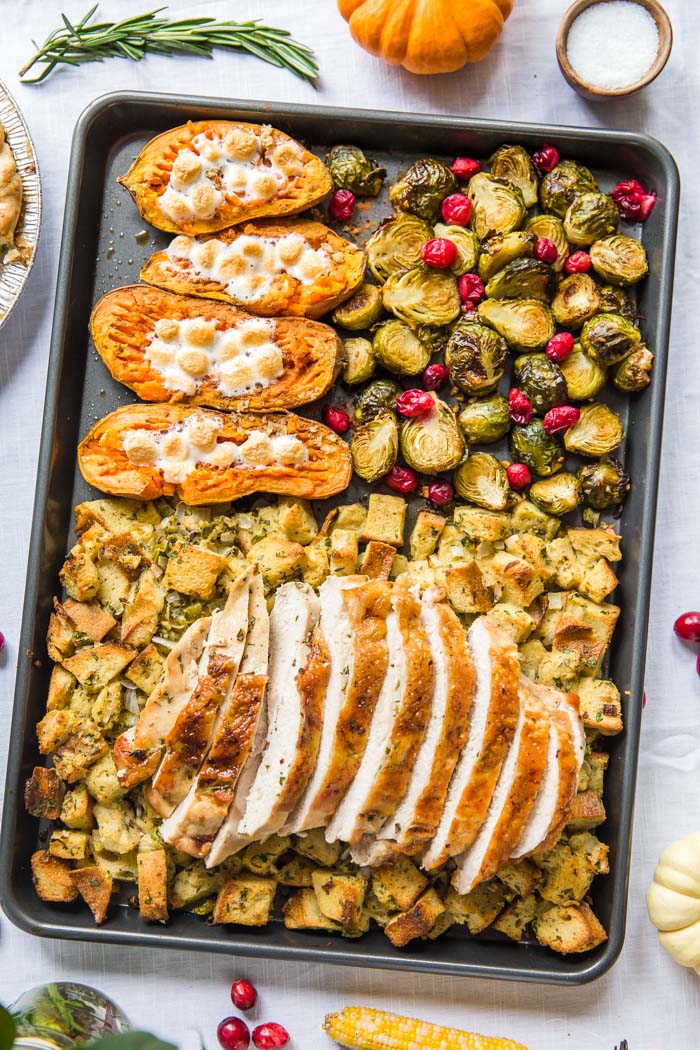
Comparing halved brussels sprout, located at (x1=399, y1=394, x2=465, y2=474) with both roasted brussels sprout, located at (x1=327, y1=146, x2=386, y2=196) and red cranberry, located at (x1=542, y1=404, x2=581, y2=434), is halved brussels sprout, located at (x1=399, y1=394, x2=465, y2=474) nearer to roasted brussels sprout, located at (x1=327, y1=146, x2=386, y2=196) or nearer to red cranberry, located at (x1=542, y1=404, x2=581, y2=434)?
red cranberry, located at (x1=542, y1=404, x2=581, y2=434)

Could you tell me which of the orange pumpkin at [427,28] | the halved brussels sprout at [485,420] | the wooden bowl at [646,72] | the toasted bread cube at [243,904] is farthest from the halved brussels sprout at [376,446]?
the toasted bread cube at [243,904]

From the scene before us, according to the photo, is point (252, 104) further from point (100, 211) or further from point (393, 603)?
point (393, 603)

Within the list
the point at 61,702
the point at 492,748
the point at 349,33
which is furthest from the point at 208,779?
the point at 349,33

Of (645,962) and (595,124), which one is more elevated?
(595,124)

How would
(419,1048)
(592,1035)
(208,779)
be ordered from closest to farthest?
(208,779), (419,1048), (592,1035)

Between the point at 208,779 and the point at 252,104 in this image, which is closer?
the point at 208,779

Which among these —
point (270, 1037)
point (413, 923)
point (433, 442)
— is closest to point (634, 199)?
point (433, 442)

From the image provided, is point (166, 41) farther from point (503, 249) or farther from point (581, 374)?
point (581, 374)
